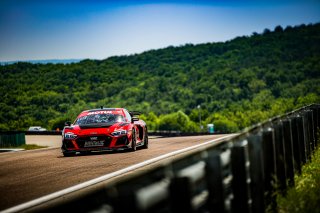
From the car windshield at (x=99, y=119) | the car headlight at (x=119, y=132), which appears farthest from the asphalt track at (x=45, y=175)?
the car windshield at (x=99, y=119)

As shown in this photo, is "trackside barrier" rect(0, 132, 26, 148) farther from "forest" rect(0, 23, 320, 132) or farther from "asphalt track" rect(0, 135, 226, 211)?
"forest" rect(0, 23, 320, 132)

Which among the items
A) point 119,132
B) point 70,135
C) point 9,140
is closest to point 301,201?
point 119,132

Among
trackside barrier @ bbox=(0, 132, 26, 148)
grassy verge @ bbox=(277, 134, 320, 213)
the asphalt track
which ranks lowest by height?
trackside barrier @ bbox=(0, 132, 26, 148)

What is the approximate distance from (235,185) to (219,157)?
59cm

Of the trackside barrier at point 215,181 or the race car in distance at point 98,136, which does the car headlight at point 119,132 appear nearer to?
the race car in distance at point 98,136

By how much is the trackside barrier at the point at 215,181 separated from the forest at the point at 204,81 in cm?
14063

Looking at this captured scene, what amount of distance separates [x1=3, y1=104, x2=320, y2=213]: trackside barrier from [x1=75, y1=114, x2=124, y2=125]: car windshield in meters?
8.75

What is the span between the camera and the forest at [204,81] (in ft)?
541

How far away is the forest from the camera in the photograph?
541ft

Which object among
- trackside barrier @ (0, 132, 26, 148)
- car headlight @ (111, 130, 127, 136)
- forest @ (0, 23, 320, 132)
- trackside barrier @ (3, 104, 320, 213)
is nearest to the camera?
trackside barrier @ (3, 104, 320, 213)

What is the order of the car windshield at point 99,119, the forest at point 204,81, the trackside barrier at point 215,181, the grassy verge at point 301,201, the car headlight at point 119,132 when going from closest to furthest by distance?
the trackside barrier at point 215,181
the grassy verge at point 301,201
the car headlight at point 119,132
the car windshield at point 99,119
the forest at point 204,81

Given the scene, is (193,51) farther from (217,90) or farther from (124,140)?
(124,140)

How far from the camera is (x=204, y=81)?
606 ft

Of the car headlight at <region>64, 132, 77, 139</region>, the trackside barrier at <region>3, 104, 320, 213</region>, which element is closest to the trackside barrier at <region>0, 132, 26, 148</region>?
the car headlight at <region>64, 132, 77, 139</region>
